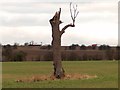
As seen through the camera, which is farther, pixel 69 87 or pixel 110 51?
pixel 110 51

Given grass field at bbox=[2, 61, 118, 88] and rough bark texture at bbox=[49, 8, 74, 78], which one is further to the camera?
rough bark texture at bbox=[49, 8, 74, 78]

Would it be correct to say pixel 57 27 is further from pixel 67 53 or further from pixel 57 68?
pixel 67 53

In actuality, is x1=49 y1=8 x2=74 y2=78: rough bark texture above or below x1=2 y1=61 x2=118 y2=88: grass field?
above

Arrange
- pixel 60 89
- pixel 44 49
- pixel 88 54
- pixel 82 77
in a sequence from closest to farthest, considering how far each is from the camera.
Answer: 1. pixel 60 89
2. pixel 82 77
3. pixel 44 49
4. pixel 88 54

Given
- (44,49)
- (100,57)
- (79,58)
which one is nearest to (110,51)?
(100,57)

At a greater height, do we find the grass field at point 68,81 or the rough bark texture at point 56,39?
the rough bark texture at point 56,39

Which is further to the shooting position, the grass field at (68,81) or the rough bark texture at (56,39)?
the rough bark texture at (56,39)

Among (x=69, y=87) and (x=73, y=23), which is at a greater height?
(x=73, y=23)

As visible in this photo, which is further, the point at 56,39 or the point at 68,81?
the point at 56,39

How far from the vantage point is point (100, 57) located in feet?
342

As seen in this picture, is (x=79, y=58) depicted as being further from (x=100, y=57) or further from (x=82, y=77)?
(x=82, y=77)

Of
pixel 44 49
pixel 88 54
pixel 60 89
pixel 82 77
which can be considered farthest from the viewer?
pixel 88 54

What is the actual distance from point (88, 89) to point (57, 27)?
36.8 ft

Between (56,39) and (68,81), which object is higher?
(56,39)
